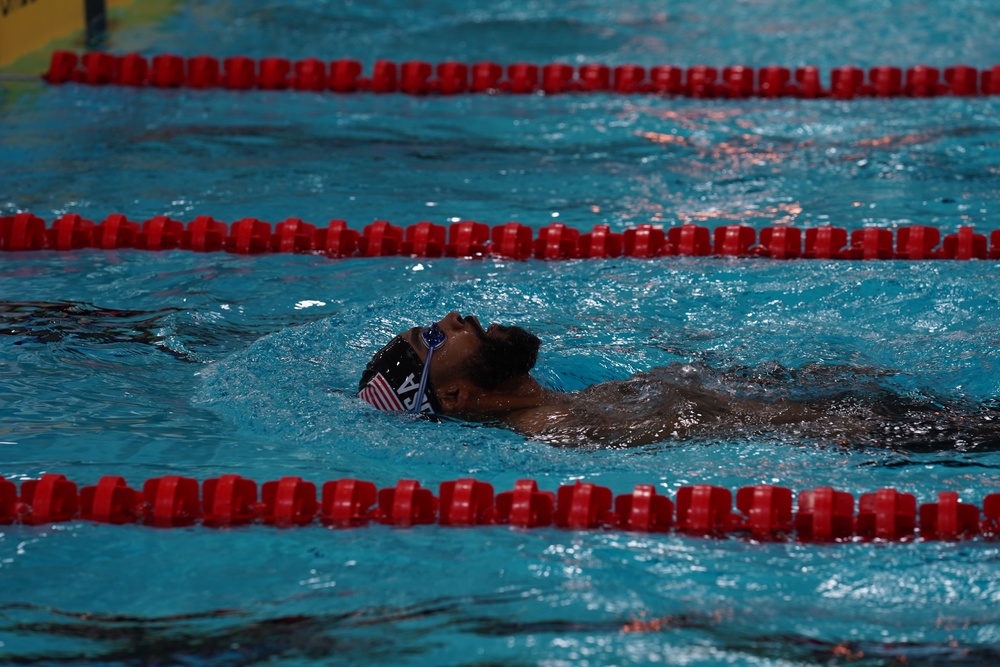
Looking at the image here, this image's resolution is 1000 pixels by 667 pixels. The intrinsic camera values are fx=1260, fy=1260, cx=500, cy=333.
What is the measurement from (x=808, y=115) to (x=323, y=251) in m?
3.28

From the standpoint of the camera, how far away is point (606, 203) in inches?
243

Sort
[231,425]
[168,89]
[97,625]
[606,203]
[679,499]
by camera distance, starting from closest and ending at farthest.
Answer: [97,625] → [679,499] → [231,425] → [606,203] → [168,89]

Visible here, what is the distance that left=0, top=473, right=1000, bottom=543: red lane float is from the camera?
3182 millimetres

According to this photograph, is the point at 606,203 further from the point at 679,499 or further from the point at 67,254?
the point at 679,499

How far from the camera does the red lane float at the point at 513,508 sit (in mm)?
3182

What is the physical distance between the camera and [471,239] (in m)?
5.65

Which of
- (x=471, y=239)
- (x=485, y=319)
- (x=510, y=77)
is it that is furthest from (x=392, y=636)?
(x=510, y=77)

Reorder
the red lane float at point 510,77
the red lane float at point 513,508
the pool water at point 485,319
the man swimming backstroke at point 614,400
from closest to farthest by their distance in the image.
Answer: the pool water at point 485,319, the red lane float at point 513,508, the man swimming backstroke at point 614,400, the red lane float at point 510,77

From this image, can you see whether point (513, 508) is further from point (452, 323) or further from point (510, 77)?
point (510, 77)

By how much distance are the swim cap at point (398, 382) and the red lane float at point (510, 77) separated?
456 centimetres

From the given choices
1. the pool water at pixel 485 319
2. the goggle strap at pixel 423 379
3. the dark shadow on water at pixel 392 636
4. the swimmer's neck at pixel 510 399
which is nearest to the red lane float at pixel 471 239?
the pool water at pixel 485 319

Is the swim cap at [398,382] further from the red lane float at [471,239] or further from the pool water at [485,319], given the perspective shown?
the red lane float at [471,239]

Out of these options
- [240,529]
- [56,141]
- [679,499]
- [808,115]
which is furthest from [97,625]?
[808,115]

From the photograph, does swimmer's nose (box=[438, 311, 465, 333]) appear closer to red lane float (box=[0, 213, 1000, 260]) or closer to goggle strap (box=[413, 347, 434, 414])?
goggle strap (box=[413, 347, 434, 414])
